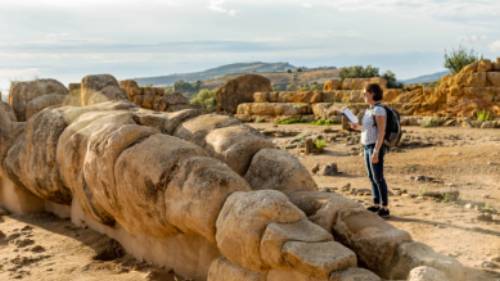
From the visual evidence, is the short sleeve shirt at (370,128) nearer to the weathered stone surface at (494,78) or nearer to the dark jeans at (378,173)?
the dark jeans at (378,173)

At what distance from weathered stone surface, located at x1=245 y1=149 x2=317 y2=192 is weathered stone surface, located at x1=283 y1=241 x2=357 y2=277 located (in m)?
1.39

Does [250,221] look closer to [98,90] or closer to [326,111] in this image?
[98,90]

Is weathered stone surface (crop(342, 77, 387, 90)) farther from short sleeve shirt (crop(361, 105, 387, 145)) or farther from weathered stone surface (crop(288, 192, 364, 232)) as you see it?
weathered stone surface (crop(288, 192, 364, 232))

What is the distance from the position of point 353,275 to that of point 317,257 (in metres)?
0.27

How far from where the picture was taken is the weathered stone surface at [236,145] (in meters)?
5.73

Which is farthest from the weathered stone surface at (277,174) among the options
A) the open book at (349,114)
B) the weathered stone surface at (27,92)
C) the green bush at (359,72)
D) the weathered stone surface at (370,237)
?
the green bush at (359,72)

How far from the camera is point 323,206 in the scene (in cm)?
487

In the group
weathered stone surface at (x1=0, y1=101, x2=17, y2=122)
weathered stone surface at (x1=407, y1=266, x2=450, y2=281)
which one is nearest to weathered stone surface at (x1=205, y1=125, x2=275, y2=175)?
weathered stone surface at (x1=407, y1=266, x2=450, y2=281)

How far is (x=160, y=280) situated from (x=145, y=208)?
27.1 inches

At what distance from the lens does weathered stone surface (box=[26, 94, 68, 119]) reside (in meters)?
9.62

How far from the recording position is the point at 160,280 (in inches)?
215

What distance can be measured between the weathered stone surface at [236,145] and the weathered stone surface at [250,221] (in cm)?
120

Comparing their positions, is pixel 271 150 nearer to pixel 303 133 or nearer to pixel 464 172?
pixel 464 172

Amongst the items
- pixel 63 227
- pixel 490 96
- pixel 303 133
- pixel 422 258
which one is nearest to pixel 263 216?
pixel 422 258
